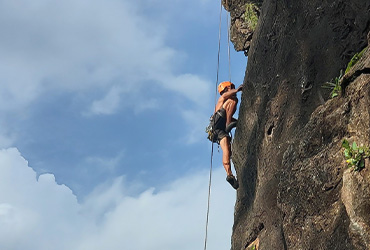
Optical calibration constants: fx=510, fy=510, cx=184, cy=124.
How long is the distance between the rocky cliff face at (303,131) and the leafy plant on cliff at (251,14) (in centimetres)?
402

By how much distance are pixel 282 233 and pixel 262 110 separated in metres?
3.82

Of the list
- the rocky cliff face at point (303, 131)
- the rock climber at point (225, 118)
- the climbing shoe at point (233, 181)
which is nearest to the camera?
the rocky cliff face at point (303, 131)

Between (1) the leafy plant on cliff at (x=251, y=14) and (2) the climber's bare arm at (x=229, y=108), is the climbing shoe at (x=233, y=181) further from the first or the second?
(1) the leafy plant on cliff at (x=251, y=14)

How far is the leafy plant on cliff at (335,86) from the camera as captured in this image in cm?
1095

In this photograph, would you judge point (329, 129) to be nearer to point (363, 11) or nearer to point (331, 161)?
point (331, 161)

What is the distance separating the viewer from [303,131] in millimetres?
11539

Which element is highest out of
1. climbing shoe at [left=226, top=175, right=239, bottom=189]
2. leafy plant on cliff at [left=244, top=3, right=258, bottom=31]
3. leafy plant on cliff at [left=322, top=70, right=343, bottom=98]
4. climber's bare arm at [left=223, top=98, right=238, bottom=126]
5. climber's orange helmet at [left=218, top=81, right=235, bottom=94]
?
leafy plant on cliff at [left=244, top=3, right=258, bottom=31]

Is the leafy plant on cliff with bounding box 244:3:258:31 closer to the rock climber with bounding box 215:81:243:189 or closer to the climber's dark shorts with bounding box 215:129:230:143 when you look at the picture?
the rock climber with bounding box 215:81:243:189

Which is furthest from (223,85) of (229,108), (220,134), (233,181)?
(233,181)

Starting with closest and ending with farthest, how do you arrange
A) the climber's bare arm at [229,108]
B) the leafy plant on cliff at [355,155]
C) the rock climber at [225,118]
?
the leafy plant on cliff at [355,155] < the rock climber at [225,118] < the climber's bare arm at [229,108]

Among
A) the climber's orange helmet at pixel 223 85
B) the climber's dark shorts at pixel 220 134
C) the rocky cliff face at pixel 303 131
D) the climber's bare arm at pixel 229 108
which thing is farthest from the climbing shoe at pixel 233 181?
the climber's orange helmet at pixel 223 85

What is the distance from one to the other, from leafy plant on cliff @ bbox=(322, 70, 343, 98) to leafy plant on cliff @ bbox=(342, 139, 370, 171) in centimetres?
165

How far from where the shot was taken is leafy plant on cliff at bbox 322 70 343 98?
11.0m

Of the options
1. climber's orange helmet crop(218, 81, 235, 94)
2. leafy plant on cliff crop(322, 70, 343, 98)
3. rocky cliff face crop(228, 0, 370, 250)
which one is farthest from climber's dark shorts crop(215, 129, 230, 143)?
leafy plant on cliff crop(322, 70, 343, 98)
